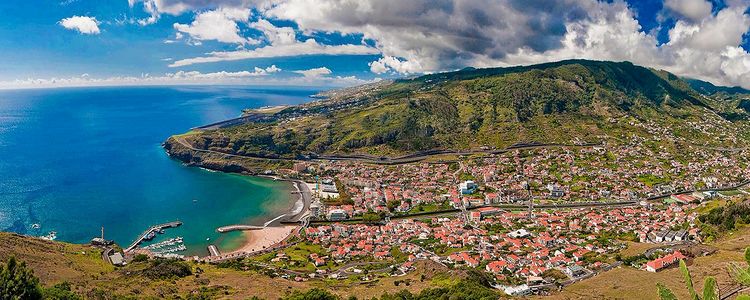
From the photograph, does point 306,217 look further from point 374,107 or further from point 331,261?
point 374,107

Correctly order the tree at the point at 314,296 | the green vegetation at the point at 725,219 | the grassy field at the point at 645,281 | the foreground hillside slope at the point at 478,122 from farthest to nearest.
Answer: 1. the foreground hillside slope at the point at 478,122
2. the green vegetation at the point at 725,219
3. the grassy field at the point at 645,281
4. the tree at the point at 314,296

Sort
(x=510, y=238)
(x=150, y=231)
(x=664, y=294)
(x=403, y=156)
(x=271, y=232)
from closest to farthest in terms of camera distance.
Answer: (x=664, y=294) → (x=510, y=238) → (x=150, y=231) → (x=271, y=232) → (x=403, y=156)

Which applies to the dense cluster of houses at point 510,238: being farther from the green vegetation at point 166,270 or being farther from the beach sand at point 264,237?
the green vegetation at point 166,270

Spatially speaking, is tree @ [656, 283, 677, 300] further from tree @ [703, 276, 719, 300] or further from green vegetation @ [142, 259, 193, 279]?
green vegetation @ [142, 259, 193, 279]

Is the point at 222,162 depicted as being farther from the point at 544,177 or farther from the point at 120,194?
the point at 544,177

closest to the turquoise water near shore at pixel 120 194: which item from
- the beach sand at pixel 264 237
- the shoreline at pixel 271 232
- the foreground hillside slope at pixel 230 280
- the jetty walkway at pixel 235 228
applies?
the jetty walkway at pixel 235 228

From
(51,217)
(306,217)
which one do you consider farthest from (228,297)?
(51,217)

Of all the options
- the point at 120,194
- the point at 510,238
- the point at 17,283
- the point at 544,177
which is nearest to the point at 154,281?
the point at 17,283
